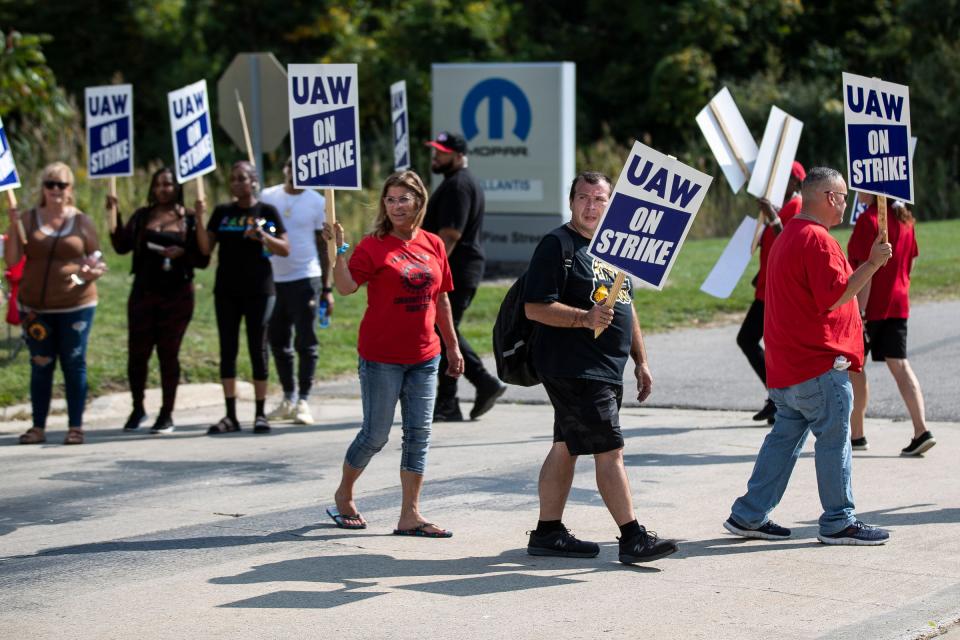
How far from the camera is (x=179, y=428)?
1088cm

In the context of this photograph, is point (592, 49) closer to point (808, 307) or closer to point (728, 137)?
point (728, 137)

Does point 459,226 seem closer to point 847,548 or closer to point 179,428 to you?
point 179,428

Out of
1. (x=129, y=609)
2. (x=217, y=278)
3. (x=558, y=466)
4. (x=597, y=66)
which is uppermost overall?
(x=597, y=66)

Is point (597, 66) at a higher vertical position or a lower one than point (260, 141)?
higher

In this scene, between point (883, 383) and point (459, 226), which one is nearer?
point (459, 226)

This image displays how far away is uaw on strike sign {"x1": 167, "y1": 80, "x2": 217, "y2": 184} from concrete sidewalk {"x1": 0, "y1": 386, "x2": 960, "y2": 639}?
236 cm

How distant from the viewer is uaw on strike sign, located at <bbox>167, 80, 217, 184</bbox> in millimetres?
11078

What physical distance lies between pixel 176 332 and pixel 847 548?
18.6ft

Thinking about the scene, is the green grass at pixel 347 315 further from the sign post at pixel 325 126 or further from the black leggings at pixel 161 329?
the sign post at pixel 325 126

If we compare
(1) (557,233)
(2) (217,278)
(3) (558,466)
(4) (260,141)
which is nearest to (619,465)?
(3) (558,466)

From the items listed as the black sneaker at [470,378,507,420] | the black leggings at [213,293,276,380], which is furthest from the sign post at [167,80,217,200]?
the black sneaker at [470,378,507,420]

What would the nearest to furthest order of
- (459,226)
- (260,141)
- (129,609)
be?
(129,609)
(459,226)
(260,141)

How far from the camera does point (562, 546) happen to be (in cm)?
655

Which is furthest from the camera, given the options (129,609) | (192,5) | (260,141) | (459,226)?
(192,5)
